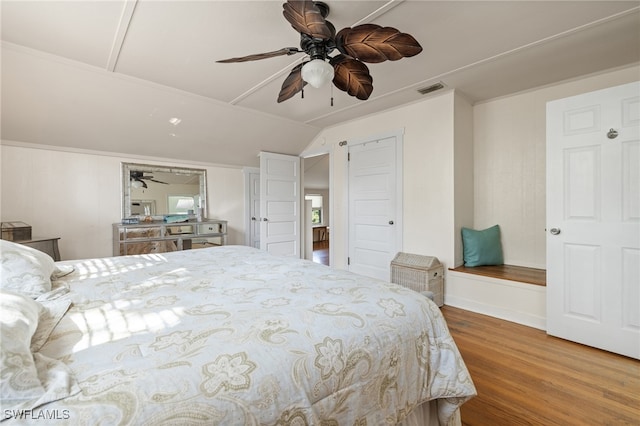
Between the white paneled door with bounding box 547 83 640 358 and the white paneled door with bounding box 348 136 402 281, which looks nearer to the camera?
the white paneled door with bounding box 547 83 640 358

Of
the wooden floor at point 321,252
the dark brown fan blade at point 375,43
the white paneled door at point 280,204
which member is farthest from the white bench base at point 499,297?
the wooden floor at point 321,252

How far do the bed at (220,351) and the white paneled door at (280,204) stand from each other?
10.0ft

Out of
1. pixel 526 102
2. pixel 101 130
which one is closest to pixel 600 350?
pixel 526 102

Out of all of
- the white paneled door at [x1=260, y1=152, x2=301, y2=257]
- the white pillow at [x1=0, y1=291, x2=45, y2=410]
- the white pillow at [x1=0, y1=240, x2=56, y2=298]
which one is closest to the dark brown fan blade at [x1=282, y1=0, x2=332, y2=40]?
the white pillow at [x1=0, y1=291, x2=45, y2=410]

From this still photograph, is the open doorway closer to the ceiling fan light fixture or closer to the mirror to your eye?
the mirror

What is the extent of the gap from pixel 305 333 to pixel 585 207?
260 cm

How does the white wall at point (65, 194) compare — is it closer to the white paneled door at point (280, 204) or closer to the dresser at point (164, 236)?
the dresser at point (164, 236)

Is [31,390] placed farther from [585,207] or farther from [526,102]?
[526,102]

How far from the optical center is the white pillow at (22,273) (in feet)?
3.56

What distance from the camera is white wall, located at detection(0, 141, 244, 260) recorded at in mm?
3174

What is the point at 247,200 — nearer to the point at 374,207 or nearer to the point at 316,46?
the point at 374,207

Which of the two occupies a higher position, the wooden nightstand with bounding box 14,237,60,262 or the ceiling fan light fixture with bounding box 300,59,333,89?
the ceiling fan light fixture with bounding box 300,59,333,89

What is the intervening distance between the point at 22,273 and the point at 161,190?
3.32 m

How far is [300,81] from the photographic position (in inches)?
75.6
